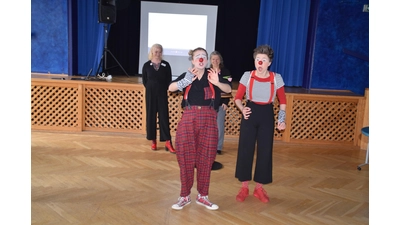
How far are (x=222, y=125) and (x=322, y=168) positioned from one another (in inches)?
54.4

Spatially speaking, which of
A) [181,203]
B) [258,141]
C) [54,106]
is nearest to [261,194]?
[258,141]

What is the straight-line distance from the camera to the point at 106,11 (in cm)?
693

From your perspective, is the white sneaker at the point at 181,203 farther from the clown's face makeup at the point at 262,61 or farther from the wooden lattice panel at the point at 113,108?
the wooden lattice panel at the point at 113,108

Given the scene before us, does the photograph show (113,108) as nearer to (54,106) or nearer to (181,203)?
(54,106)

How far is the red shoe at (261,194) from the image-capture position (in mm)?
3717

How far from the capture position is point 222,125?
16.4 feet

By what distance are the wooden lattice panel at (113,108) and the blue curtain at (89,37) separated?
2.00m

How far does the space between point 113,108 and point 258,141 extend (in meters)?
3.20

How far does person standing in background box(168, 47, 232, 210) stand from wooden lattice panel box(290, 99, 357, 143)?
3.05 meters

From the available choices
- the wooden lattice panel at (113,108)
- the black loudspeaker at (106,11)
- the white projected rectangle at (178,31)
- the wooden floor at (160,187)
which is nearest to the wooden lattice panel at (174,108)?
the wooden lattice panel at (113,108)

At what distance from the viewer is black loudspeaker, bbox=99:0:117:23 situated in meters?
6.88

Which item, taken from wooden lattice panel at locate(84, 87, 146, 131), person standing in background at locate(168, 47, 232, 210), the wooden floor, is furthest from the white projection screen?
person standing in background at locate(168, 47, 232, 210)

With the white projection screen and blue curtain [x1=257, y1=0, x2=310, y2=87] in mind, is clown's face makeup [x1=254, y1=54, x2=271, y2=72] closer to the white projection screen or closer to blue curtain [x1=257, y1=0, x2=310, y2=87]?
blue curtain [x1=257, y1=0, x2=310, y2=87]

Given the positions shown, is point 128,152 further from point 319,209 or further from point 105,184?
point 319,209
